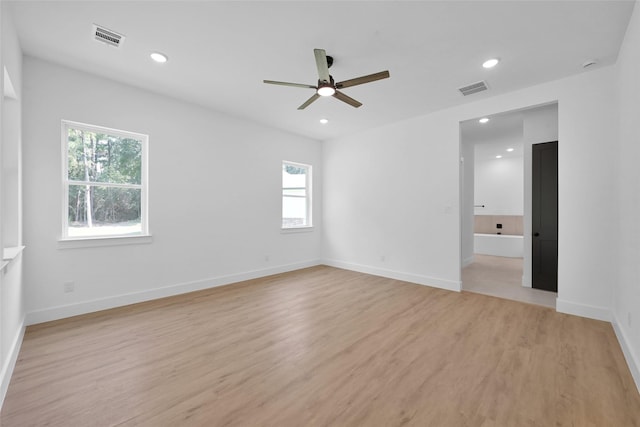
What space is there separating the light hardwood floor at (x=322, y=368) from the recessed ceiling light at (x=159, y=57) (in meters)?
2.91

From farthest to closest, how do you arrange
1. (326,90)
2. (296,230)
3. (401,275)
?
(296,230)
(401,275)
(326,90)

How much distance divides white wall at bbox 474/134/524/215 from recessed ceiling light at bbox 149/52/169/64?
7684 mm

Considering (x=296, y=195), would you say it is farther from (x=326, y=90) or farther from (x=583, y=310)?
(x=583, y=310)

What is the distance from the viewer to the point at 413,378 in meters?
2.02

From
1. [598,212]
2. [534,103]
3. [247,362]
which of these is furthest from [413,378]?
[534,103]

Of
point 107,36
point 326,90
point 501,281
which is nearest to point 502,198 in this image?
point 501,281

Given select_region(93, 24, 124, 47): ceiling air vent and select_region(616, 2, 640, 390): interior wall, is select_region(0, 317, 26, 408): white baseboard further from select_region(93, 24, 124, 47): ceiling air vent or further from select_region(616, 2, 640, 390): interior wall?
select_region(616, 2, 640, 390): interior wall

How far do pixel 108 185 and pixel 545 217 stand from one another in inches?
250

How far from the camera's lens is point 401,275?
16.1ft

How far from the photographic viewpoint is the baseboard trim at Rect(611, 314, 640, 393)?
1973mm

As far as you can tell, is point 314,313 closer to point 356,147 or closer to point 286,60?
point 286,60

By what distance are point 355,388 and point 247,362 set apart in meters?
0.92

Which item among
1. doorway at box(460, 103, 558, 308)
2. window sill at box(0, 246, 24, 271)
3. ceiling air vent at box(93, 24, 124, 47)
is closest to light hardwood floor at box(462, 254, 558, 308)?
doorway at box(460, 103, 558, 308)

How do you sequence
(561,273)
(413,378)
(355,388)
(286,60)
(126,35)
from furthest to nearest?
1. (561,273)
2. (286,60)
3. (126,35)
4. (413,378)
5. (355,388)
